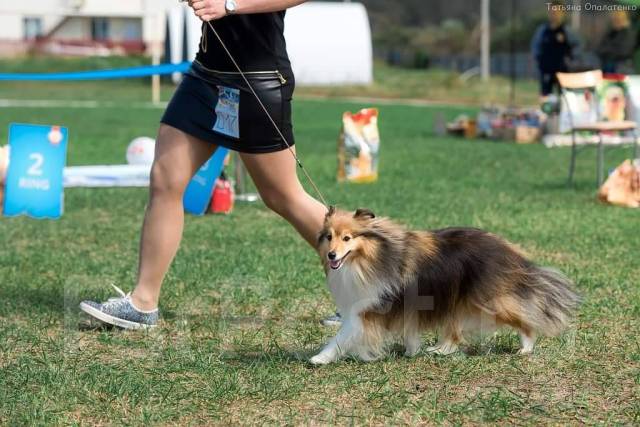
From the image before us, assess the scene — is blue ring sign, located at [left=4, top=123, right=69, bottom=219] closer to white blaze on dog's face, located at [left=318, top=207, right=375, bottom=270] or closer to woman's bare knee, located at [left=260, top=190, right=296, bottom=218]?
woman's bare knee, located at [left=260, top=190, right=296, bottom=218]

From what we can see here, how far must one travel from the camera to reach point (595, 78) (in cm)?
1030

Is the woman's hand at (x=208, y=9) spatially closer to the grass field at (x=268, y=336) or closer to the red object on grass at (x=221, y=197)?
the grass field at (x=268, y=336)

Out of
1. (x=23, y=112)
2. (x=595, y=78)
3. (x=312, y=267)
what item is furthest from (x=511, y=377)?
(x=23, y=112)

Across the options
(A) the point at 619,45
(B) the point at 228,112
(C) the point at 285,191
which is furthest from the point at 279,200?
(A) the point at 619,45

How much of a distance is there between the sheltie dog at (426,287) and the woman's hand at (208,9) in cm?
89

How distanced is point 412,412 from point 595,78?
748 centimetres

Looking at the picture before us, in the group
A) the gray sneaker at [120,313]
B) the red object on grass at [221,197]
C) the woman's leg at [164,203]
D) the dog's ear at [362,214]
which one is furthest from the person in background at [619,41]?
the dog's ear at [362,214]

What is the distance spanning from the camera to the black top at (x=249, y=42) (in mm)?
4254

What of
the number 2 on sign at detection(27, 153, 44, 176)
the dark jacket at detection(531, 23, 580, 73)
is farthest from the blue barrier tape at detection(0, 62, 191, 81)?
the dark jacket at detection(531, 23, 580, 73)

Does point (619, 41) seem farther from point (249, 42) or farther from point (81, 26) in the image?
point (81, 26)

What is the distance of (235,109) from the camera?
427cm

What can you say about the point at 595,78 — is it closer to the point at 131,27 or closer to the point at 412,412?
the point at 412,412

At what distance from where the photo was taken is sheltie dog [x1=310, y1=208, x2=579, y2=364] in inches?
149

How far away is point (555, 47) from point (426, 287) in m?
12.4
